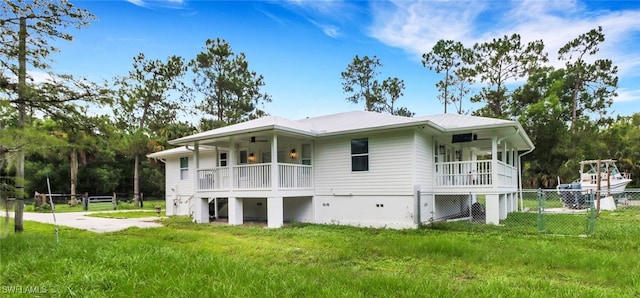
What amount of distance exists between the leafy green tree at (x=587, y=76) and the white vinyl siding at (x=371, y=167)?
959 inches

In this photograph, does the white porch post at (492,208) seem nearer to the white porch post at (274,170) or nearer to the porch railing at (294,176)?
the porch railing at (294,176)

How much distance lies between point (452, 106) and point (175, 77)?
78.9ft

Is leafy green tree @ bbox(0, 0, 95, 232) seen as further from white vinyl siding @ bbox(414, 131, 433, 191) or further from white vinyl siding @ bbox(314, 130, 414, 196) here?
white vinyl siding @ bbox(414, 131, 433, 191)

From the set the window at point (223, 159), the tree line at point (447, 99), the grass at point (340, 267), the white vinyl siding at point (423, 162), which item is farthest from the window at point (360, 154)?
the tree line at point (447, 99)

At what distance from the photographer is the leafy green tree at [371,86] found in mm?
33062

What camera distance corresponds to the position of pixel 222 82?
96.1 ft

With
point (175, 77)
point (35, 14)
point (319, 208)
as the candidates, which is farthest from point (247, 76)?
point (35, 14)

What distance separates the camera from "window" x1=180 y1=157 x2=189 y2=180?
650 inches

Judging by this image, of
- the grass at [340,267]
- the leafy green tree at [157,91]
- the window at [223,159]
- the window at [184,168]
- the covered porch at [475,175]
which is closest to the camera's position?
the grass at [340,267]

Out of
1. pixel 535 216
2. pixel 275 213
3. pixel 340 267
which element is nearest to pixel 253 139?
pixel 275 213

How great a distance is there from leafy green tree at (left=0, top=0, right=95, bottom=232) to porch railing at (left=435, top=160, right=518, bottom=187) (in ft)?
35.5

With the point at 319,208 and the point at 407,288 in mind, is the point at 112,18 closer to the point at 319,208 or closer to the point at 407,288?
the point at 319,208

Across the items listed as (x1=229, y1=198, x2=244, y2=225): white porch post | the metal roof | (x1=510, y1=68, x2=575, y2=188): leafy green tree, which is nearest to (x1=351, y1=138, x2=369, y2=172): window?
the metal roof

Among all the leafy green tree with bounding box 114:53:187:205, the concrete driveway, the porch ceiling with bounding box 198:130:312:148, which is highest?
the leafy green tree with bounding box 114:53:187:205
